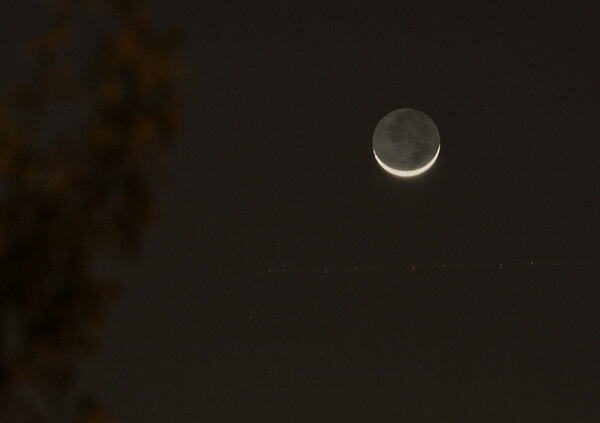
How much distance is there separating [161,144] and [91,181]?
21 centimetres

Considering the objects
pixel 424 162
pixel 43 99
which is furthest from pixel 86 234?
pixel 424 162

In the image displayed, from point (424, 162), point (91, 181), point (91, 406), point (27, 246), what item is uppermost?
point (424, 162)

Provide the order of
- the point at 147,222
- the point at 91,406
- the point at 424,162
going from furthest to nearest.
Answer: the point at 424,162 < the point at 147,222 < the point at 91,406

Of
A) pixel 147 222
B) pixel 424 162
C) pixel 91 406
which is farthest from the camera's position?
pixel 424 162

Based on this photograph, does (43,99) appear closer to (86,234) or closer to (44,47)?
(44,47)

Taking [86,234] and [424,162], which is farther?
[424,162]

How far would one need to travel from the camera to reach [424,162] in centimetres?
2698

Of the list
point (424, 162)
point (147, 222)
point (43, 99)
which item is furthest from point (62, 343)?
point (424, 162)

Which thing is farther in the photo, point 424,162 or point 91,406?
point 424,162

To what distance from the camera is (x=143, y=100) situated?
3.53 m

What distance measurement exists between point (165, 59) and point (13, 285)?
69 cm

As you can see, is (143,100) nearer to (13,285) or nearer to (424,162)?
(13,285)

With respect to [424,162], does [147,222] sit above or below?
below

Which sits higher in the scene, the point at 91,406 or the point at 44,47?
the point at 44,47
